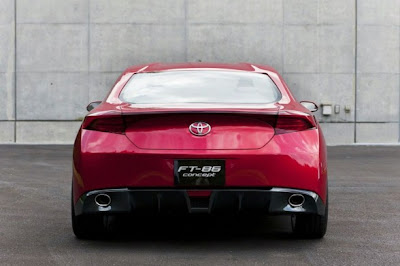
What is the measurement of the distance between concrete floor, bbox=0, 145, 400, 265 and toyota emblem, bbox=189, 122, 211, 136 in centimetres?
81

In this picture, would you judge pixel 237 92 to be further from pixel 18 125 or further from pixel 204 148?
pixel 18 125

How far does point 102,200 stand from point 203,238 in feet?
3.20

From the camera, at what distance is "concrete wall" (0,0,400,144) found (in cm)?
2097

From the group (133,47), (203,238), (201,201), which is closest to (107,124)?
(201,201)

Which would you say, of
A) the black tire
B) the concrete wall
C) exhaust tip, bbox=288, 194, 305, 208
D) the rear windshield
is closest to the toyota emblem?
the rear windshield

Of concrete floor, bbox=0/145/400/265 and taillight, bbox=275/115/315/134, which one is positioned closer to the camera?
concrete floor, bbox=0/145/400/265

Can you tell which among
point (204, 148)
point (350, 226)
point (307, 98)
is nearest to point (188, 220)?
point (350, 226)

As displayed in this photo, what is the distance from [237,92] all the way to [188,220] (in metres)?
1.56

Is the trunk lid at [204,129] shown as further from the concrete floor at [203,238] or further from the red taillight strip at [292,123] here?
the concrete floor at [203,238]

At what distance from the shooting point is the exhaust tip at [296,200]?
638cm

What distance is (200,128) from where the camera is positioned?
20.7ft

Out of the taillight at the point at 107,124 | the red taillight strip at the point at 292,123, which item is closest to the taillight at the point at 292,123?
the red taillight strip at the point at 292,123

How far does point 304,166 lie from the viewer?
6.38 metres

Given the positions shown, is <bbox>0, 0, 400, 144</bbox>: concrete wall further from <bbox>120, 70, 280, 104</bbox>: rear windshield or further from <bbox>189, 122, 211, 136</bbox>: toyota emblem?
<bbox>189, 122, 211, 136</bbox>: toyota emblem
